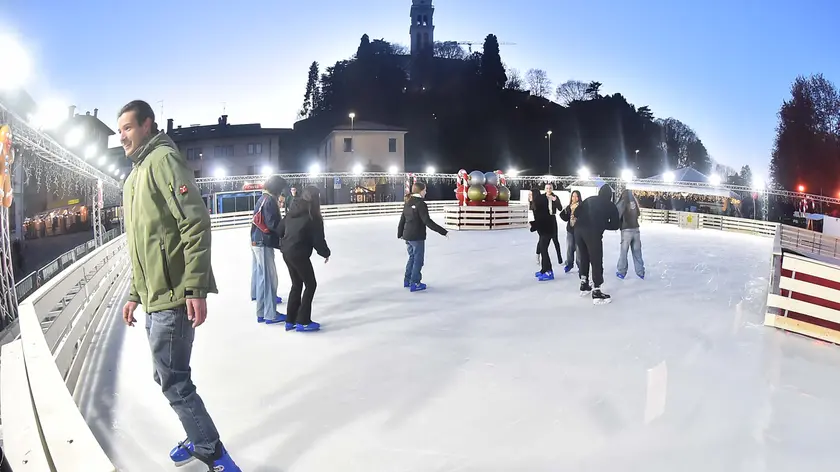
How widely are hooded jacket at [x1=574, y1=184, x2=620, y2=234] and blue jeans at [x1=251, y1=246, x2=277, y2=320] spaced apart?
361cm

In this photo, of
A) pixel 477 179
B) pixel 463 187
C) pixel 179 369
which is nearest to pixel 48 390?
pixel 179 369

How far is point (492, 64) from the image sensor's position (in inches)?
2785

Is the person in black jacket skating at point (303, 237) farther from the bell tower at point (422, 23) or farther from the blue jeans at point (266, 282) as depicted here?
the bell tower at point (422, 23)

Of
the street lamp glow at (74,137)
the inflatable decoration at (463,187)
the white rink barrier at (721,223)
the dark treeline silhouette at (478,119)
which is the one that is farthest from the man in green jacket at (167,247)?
the dark treeline silhouette at (478,119)

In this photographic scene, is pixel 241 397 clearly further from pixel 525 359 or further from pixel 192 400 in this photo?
pixel 525 359

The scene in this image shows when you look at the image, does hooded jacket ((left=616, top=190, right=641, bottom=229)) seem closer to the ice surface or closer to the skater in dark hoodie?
the ice surface

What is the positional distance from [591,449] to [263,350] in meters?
2.84

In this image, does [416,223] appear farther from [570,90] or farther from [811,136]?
[570,90]

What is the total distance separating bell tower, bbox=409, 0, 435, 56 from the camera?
9544 centimetres

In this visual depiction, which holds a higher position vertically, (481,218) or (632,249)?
(481,218)

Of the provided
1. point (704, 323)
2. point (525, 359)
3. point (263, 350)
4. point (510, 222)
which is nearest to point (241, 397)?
point (263, 350)

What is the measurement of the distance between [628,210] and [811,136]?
36918 mm

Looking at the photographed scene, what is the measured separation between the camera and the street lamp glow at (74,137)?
11259mm

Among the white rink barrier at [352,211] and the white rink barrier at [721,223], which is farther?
the white rink barrier at [352,211]
